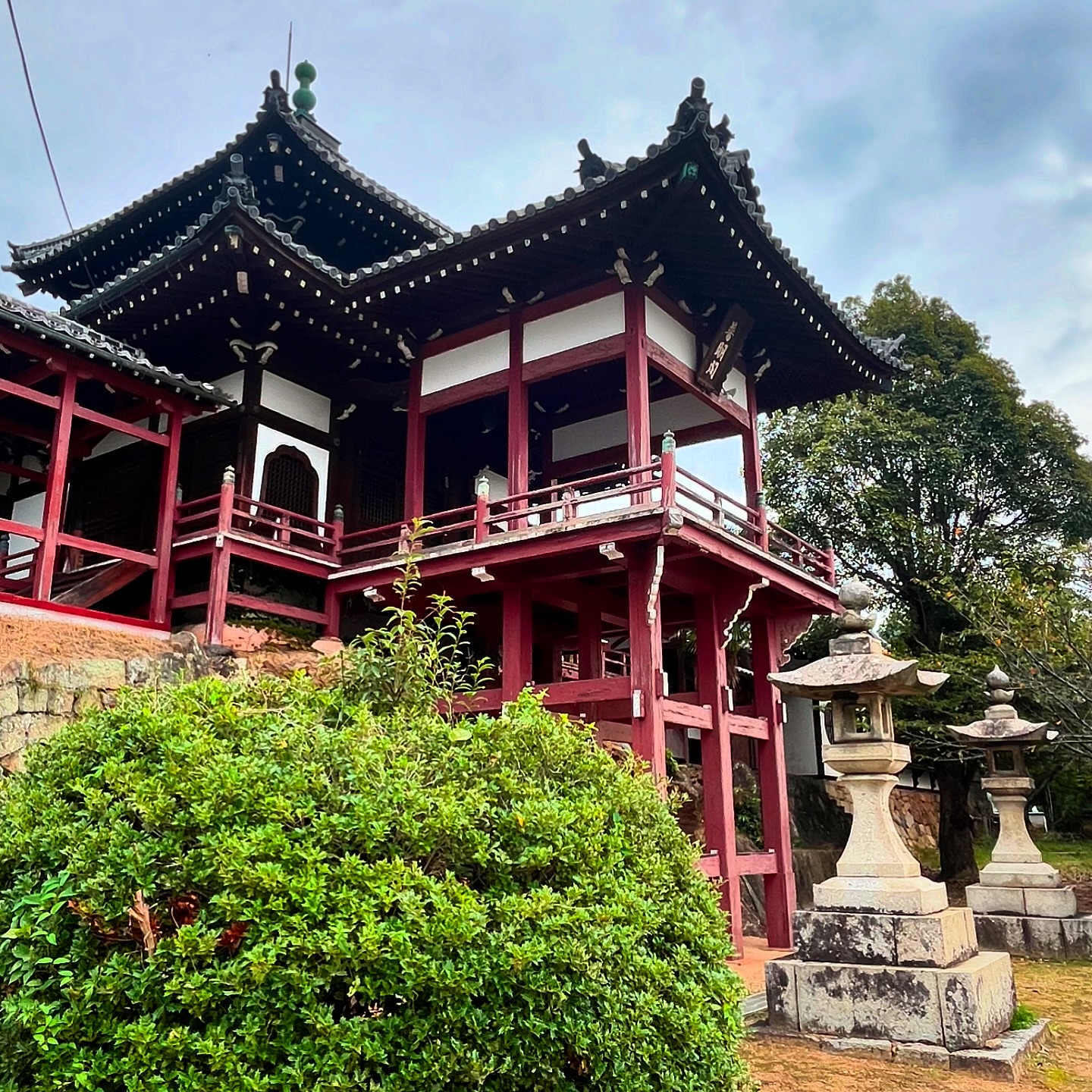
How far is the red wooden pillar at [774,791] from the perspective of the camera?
41.3ft

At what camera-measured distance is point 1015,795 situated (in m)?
→ 13.8

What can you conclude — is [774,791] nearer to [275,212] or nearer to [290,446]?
[290,446]

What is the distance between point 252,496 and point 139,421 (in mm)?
2513

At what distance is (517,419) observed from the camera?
12.3 m

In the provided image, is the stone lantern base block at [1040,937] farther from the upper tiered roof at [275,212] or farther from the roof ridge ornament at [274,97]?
the roof ridge ornament at [274,97]

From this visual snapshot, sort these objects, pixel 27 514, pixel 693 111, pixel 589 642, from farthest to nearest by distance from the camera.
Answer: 1. pixel 27 514
2. pixel 589 642
3. pixel 693 111

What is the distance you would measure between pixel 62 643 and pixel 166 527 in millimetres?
2493

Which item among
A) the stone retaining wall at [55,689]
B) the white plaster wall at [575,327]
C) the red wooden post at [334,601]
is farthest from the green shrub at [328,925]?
the red wooden post at [334,601]

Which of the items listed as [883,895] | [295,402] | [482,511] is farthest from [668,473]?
[295,402]

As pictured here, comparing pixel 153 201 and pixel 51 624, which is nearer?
pixel 51 624

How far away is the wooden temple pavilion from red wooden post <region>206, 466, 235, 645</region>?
0.03m

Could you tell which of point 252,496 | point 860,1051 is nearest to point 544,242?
point 252,496

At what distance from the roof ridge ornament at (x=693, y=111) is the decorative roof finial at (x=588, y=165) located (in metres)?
1.59

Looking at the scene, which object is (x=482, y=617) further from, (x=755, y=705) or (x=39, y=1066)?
(x=39, y=1066)
